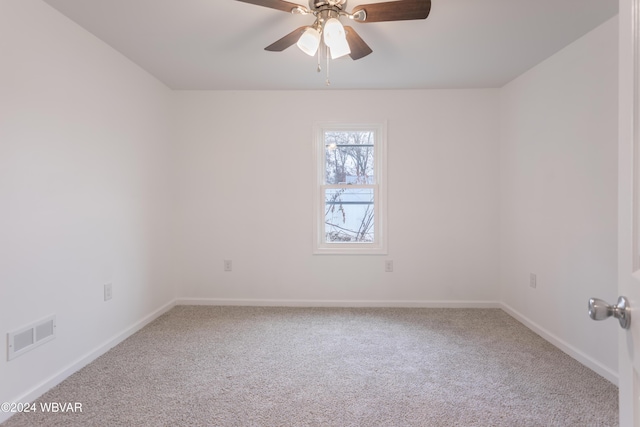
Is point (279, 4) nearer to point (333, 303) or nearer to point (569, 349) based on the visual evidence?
point (333, 303)

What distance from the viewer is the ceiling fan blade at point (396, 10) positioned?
1492 mm

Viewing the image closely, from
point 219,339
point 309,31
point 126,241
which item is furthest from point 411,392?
point 126,241

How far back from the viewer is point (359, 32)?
84.0 inches

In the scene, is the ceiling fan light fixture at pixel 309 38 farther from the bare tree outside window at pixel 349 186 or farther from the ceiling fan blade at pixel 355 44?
the bare tree outside window at pixel 349 186

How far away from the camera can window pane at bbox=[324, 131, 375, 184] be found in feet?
11.3

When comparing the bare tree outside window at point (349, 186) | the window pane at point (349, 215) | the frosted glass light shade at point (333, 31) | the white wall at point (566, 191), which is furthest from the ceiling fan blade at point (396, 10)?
the window pane at point (349, 215)

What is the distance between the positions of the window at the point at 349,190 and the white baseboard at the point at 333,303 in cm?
57

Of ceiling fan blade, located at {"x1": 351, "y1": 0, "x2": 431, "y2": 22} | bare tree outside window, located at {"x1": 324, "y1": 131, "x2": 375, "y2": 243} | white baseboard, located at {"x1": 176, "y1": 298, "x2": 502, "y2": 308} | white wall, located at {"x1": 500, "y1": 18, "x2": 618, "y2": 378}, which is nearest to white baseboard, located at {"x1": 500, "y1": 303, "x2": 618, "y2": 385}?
white wall, located at {"x1": 500, "y1": 18, "x2": 618, "y2": 378}

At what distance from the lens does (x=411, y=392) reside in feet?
6.10

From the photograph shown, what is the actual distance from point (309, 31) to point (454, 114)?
2.13 m

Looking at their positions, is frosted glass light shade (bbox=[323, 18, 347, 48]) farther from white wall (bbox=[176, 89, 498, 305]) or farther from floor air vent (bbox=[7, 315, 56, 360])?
floor air vent (bbox=[7, 315, 56, 360])

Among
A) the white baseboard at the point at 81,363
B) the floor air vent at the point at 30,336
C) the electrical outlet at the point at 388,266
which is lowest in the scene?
the white baseboard at the point at 81,363

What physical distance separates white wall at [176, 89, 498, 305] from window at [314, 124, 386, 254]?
0.14m

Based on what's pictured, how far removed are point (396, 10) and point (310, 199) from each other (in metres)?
2.05
